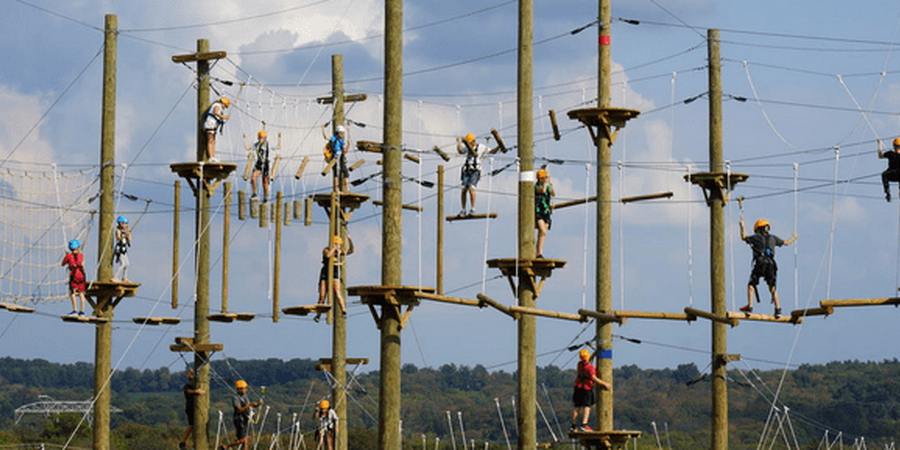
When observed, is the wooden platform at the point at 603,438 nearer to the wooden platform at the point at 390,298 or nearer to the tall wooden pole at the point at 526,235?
the tall wooden pole at the point at 526,235

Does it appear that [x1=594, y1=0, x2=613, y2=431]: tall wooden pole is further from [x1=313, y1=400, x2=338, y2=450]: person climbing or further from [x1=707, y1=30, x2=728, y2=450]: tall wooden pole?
[x1=313, y1=400, x2=338, y2=450]: person climbing

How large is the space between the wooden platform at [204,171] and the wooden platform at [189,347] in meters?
2.66

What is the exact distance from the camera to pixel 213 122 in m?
27.5

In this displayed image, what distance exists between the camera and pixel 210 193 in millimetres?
27797

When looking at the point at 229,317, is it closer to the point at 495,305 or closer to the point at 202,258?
the point at 202,258

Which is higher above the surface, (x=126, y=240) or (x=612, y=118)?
(x=612, y=118)

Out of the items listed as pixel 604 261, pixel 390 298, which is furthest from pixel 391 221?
pixel 604 261

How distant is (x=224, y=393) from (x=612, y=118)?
90110 mm

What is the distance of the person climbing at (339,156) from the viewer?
29391mm

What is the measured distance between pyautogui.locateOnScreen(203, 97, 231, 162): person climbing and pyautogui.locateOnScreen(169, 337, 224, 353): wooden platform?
327cm

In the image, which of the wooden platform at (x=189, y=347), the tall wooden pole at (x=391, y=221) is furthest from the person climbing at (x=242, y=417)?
the tall wooden pole at (x=391, y=221)

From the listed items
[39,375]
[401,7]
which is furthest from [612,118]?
[39,375]

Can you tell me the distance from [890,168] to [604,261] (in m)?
4.44

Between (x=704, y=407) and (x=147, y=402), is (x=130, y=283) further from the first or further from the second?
(x=147, y=402)
